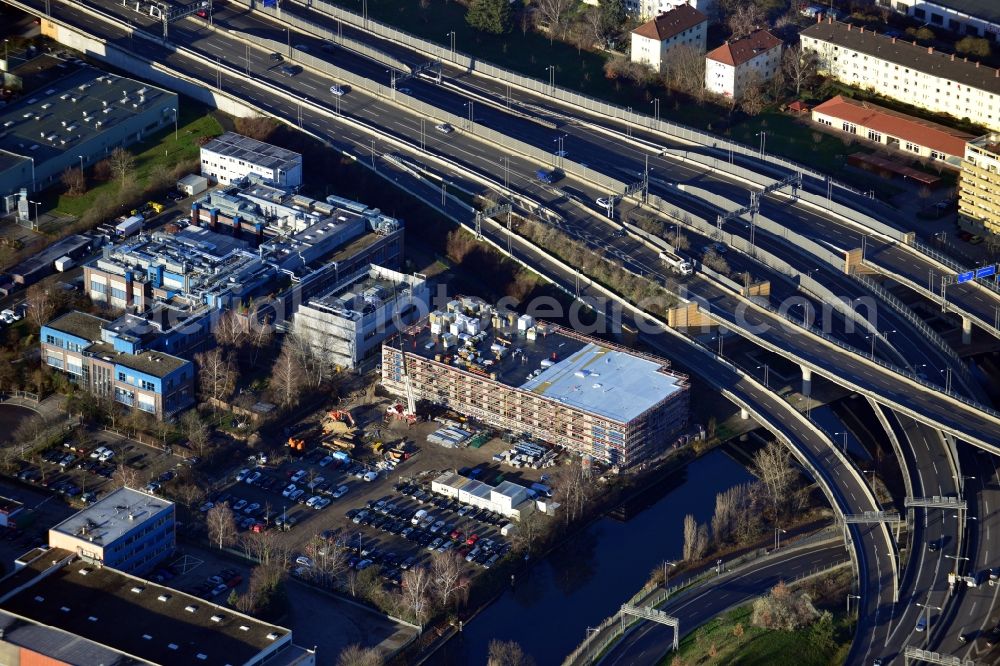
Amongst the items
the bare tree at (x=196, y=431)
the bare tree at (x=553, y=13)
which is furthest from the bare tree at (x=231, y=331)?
the bare tree at (x=553, y=13)

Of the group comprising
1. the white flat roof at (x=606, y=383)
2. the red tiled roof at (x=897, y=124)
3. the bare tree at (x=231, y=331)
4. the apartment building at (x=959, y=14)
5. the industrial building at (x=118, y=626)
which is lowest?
the industrial building at (x=118, y=626)

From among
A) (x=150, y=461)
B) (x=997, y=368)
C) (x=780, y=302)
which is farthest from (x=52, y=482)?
(x=997, y=368)

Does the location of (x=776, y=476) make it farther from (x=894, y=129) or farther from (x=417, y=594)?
(x=894, y=129)

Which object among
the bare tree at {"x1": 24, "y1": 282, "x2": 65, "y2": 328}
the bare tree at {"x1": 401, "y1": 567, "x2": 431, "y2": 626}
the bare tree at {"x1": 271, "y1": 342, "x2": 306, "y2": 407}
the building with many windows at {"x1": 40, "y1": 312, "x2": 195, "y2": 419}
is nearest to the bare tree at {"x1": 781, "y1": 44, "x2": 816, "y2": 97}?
the bare tree at {"x1": 271, "y1": 342, "x2": 306, "y2": 407}

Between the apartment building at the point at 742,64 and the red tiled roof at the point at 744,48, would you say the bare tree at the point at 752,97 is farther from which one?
the red tiled roof at the point at 744,48

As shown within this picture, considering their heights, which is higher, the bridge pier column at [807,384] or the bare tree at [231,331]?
the bridge pier column at [807,384]

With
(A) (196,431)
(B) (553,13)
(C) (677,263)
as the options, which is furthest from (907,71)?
(A) (196,431)
